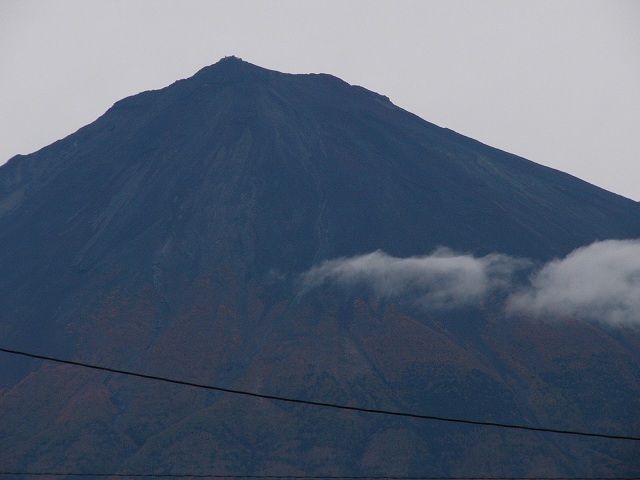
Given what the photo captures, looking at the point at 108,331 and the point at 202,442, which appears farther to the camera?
the point at 108,331

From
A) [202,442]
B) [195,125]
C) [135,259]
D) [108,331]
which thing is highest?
[195,125]

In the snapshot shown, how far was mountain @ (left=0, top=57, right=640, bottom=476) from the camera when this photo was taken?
6950cm

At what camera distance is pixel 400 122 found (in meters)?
120

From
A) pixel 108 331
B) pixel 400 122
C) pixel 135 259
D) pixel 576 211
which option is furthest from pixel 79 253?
pixel 576 211

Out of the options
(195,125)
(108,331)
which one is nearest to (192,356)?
(108,331)

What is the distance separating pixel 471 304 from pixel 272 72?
156 ft

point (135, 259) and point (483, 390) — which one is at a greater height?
point (135, 259)

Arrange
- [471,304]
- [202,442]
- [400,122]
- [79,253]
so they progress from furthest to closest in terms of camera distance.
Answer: [400,122], [79,253], [471,304], [202,442]

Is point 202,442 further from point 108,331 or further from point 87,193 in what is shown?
point 87,193

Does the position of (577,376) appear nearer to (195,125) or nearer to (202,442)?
(202,442)

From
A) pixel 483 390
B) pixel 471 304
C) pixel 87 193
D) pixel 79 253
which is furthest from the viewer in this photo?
pixel 87 193

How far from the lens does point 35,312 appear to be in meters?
89.1

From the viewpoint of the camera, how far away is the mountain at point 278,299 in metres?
69.5

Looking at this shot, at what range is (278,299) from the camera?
8706 centimetres
